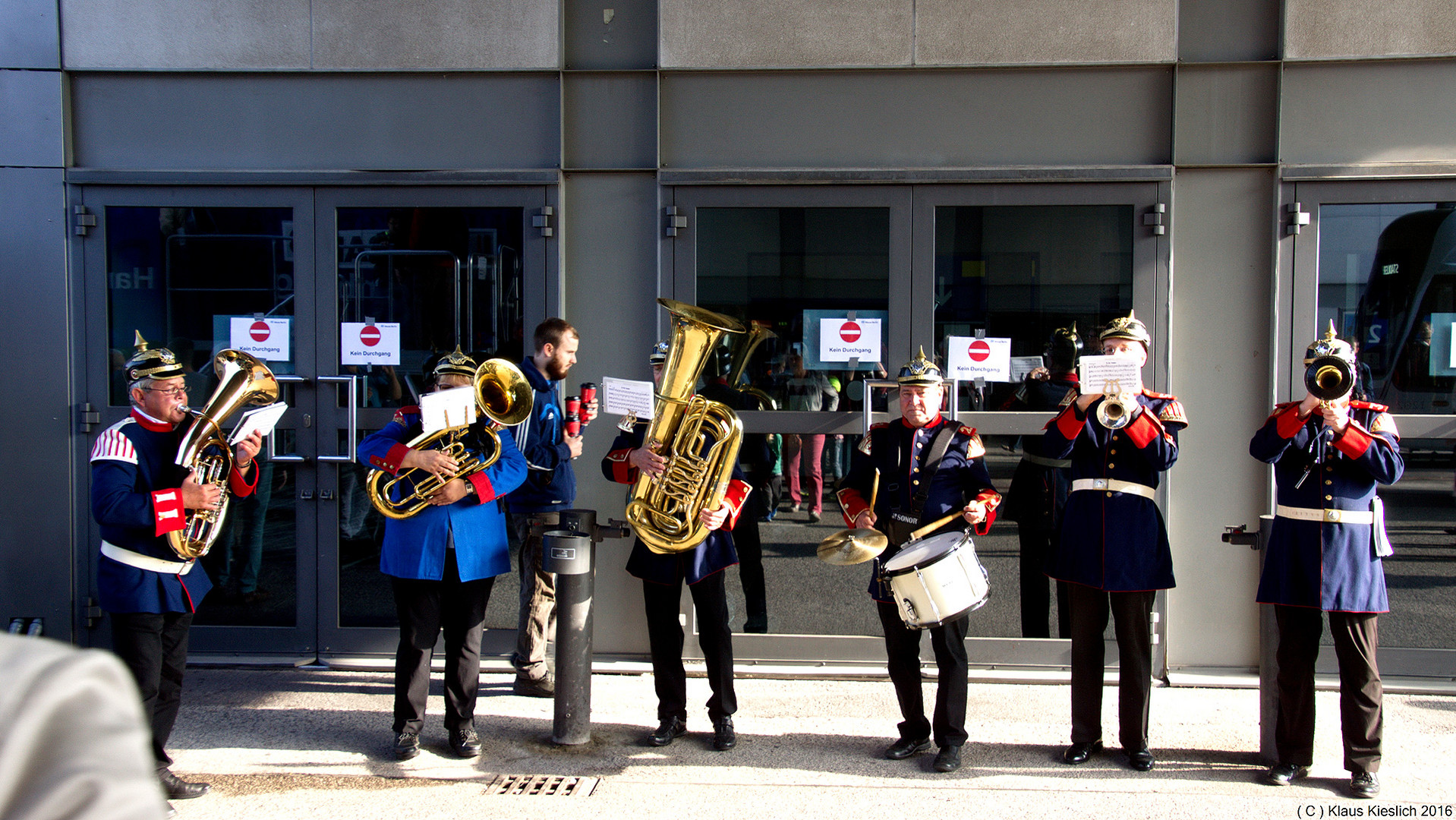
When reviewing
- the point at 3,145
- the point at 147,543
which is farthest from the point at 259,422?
the point at 3,145

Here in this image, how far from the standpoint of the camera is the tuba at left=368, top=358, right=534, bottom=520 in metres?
4.09

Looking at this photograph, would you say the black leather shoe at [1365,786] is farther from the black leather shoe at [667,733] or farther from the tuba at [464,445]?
the tuba at [464,445]

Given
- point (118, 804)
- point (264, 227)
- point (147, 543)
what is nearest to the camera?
point (118, 804)

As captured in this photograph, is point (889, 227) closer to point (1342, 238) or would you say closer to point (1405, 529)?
point (1342, 238)

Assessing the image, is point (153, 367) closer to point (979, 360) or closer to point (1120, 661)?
point (979, 360)

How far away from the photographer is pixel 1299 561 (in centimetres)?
392

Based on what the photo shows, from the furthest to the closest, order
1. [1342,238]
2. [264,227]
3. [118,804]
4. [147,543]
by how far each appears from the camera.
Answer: [264,227] → [1342,238] → [147,543] → [118,804]

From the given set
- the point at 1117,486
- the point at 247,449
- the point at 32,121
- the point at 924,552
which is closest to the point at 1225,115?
the point at 1117,486

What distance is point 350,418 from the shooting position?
5367mm

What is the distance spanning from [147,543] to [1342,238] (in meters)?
5.71

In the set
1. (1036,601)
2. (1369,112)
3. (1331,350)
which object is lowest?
(1036,601)

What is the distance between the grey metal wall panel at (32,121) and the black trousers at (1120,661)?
5644 millimetres

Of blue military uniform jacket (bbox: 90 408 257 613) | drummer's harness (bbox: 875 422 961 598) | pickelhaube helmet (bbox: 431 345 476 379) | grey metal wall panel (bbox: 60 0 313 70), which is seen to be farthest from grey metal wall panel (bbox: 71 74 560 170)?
drummer's harness (bbox: 875 422 961 598)

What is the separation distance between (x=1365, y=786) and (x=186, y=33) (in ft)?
21.6
